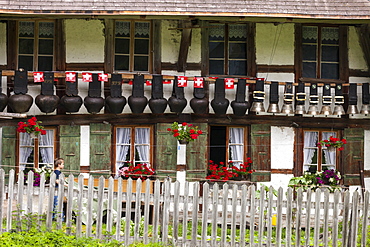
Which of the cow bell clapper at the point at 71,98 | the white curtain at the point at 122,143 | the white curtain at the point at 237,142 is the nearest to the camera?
the cow bell clapper at the point at 71,98

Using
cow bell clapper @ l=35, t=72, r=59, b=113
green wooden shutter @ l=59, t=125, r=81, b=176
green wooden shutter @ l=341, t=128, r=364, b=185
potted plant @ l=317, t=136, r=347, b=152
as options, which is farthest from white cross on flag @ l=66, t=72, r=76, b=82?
green wooden shutter @ l=341, t=128, r=364, b=185

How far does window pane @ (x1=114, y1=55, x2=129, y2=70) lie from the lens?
49.2ft

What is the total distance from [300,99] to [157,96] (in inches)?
123

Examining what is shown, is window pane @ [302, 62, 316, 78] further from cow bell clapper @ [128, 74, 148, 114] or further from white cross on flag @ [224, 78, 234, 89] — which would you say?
cow bell clapper @ [128, 74, 148, 114]

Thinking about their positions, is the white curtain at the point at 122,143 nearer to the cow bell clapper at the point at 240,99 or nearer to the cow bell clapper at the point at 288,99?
the cow bell clapper at the point at 240,99

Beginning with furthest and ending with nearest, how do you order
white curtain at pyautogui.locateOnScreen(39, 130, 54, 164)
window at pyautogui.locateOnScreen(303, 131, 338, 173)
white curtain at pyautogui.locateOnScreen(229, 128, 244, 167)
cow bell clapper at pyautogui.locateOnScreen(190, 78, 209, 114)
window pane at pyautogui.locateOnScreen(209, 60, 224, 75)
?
window at pyautogui.locateOnScreen(303, 131, 338, 173) → white curtain at pyautogui.locateOnScreen(229, 128, 244, 167) → window pane at pyautogui.locateOnScreen(209, 60, 224, 75) → white curtain at pyautogui.locateOnScreen(39, 130, 54, 164) → cow bell clapper at pyautogui.locateOnScreen(190, 78, 209, 114)

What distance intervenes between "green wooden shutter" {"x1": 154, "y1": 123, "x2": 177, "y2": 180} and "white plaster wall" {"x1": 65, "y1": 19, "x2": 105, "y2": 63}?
6.63 ft

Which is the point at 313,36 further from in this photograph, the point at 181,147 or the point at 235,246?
the point at 235,246

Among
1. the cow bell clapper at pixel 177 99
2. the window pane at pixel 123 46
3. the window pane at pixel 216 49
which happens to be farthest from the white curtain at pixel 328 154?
the window pane at pixel 123 46

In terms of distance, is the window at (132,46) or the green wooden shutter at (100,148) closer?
the green wooden shutter at (100,148)

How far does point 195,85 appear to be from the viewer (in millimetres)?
14500

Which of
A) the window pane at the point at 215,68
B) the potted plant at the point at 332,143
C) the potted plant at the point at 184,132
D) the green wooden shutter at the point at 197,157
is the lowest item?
the green wooden shutter at the point at 197,157

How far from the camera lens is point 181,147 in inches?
591

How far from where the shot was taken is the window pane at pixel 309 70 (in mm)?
15500
